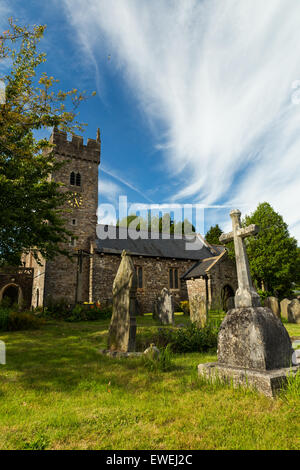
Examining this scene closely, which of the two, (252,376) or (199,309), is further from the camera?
(199,309)

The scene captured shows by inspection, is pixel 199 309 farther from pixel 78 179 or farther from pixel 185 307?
pixel 78 179

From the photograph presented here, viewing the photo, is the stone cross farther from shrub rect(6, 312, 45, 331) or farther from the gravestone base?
shrub rect(6, 312, 45, 331)

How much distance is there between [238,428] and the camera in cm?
282

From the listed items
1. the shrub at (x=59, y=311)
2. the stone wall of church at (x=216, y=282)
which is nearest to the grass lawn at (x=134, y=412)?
the shrub at (x=59, y=311)

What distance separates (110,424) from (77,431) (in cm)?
37

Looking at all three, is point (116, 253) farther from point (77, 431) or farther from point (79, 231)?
point (77, 431)

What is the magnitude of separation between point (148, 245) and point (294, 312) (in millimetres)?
13137

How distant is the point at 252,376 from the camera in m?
3.78

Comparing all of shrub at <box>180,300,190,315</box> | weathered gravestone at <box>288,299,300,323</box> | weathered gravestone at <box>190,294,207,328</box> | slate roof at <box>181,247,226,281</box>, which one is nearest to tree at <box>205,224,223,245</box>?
slate roof at <box>181,247,226,281</box>

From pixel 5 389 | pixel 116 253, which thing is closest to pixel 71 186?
pixel 116 253

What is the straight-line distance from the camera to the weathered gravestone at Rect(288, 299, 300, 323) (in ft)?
46.0

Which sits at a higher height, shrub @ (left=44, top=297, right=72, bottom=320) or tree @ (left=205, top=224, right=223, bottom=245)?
tree @ (left=205, top=224, right=223, bottom=245)

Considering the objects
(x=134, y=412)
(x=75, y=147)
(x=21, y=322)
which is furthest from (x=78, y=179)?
(x=134, y=412)

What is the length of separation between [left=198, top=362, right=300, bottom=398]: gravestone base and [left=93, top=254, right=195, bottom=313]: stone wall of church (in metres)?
15.8
